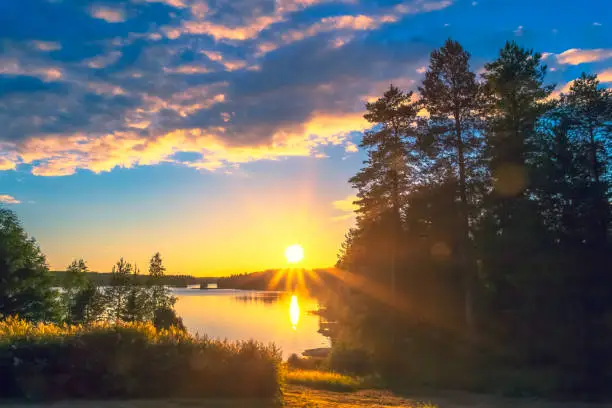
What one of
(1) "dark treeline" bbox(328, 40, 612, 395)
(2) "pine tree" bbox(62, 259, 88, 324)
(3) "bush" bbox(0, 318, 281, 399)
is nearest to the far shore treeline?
(1) "dark treeline" bbox(328, 40, 612, 395)

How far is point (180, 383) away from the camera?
10180 mm

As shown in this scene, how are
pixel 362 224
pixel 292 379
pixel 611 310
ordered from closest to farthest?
1. pixel 292 379
2. pixel 611 310
3. pixel 362 224

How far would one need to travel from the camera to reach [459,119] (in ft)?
97.8

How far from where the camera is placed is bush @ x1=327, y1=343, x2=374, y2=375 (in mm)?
28484

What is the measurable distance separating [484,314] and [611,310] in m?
6.37

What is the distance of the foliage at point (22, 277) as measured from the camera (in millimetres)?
31969

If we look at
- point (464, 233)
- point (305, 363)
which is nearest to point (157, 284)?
point (305, 363)

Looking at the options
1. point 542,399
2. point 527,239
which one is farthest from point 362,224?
point 542,399

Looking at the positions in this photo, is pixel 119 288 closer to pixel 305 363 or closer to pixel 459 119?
pixel 305 363

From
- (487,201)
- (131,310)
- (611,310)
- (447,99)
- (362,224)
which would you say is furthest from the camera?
(131,310)

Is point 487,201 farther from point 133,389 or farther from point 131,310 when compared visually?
point 131,310

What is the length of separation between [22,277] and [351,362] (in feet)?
81.0

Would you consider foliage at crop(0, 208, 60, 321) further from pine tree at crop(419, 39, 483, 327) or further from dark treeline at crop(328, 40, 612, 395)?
pine tree at crop(419, 39, 483, 327)

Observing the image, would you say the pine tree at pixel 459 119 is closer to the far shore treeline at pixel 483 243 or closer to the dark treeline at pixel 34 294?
the far shore treeline at pixel 483 243
